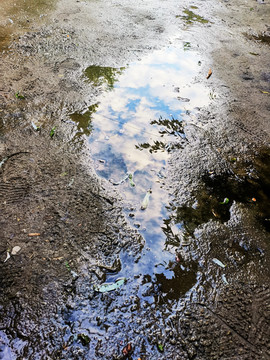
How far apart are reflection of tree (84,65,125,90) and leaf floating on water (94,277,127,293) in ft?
9.75

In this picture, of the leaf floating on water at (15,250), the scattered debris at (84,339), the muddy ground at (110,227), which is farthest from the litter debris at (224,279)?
the leaf floating on water at (15,250)

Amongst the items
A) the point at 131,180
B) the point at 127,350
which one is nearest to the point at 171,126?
the point at 131,180

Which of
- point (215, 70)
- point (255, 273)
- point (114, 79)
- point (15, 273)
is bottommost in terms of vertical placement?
point (15, 273)

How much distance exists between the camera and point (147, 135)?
331cm

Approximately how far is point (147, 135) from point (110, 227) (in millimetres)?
1469

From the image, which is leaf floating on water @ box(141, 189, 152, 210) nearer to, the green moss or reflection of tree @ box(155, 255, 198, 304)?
reflection of tree @ box(155, 255, 198, 304)

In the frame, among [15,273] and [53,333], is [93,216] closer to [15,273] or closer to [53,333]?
[15,273]

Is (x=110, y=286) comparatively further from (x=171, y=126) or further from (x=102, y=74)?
(x=102, y=74)

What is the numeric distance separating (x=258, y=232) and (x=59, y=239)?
6.14 feet

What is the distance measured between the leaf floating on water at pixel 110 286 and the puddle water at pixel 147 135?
0.23 feet

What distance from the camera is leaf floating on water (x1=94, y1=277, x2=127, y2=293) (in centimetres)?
196

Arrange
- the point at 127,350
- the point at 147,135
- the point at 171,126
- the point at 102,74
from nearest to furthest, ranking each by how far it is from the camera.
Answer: the point at 127,350 < the point at 147,135 < the point at 171,126 < the point at 102,74

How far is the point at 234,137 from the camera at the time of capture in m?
3.36

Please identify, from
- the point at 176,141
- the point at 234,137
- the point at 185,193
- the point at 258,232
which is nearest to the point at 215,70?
the point at 234,137
